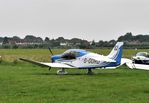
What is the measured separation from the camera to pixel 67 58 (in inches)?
1345

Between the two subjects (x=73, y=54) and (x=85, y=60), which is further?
(x=73, y=54)

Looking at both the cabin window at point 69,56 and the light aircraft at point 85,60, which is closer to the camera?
the light aircraft at point 85,60

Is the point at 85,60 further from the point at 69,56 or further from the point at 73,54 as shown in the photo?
the point at 69,56

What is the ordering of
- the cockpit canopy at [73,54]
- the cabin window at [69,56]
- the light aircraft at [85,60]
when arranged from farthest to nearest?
the cabin window at [69,56] < the cockpit canopy at [73,54] < the light aircraft at [85,60]

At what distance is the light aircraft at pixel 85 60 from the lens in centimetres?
3228

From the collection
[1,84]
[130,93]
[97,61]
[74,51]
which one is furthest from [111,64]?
[130,93]

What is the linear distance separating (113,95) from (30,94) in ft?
10.5

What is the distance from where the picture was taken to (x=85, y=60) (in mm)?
33062

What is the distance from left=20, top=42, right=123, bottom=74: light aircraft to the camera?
106 feet

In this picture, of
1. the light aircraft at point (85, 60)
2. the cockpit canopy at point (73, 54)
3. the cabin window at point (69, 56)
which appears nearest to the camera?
the light aircraft at point (85, 60)

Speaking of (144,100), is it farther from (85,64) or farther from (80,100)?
(85,64)

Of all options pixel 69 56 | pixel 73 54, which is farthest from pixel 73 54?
pixel 69 56

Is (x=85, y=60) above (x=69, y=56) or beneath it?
beneath

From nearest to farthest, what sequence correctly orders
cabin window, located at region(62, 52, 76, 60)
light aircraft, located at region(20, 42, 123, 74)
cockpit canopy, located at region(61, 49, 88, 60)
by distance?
1. light aircraft, located at region(20, 42, 123, 74)
2. cockpit canopy, located at region(61, 49, 88, 60)
3. cabin window, located at region(62, 52, 76, 60)
